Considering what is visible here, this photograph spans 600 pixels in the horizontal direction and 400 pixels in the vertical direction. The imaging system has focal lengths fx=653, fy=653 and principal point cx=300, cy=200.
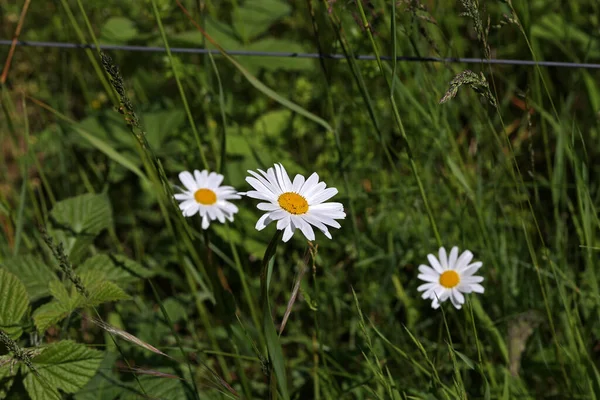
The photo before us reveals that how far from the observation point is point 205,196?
4.96 ft

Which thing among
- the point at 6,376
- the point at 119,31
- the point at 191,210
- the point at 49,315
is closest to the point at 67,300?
the point at 49,315

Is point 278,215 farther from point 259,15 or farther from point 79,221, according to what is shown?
point 259,15

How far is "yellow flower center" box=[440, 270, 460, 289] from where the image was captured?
1.43m

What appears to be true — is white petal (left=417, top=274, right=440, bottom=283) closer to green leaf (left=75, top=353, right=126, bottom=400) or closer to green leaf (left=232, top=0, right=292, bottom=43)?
green leaf (left=75, top=353, right=126, bottom=400)

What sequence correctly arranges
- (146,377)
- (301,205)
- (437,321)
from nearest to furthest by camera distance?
(301,205), (146,377), (437,321)

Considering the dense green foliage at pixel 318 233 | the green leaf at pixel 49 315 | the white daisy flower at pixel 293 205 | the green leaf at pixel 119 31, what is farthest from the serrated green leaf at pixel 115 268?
the green leaf at pixel 119 31

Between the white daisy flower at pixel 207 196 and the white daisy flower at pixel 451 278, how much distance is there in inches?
18.3

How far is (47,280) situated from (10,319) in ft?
0.77

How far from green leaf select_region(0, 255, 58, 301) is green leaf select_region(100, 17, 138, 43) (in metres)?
1.11

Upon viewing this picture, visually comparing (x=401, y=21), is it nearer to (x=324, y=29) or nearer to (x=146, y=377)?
(x=324, y=29)

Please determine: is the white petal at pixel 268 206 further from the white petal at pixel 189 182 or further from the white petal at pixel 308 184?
the white petal at pixel 189 182

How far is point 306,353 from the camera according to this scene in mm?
1841

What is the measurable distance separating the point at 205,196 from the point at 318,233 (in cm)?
58

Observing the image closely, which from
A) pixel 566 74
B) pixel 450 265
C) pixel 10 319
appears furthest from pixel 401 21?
pixel 566 74
